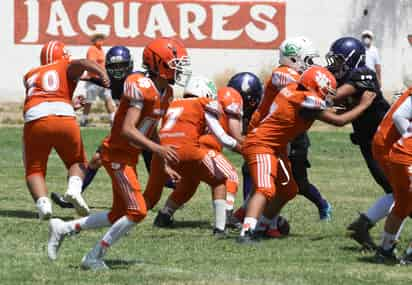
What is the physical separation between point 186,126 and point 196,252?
1.56m

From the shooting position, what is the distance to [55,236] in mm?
9211

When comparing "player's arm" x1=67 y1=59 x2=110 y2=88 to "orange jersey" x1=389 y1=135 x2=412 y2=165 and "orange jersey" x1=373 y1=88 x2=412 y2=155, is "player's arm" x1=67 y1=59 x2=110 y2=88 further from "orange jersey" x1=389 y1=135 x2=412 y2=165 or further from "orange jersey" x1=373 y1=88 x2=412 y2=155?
"orange jersey" x1=389 y1=135 x2=412 y2=165

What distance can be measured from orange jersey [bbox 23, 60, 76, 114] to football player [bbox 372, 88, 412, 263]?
3.09m

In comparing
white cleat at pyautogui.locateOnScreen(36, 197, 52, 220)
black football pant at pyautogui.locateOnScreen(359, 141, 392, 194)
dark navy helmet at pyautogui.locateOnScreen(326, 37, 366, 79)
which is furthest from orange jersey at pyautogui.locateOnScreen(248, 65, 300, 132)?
white cleat at pyautogui.locateOnScreen(36, 197, 52, 220)

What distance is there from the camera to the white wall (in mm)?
24891

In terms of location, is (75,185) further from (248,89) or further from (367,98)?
(367,98)

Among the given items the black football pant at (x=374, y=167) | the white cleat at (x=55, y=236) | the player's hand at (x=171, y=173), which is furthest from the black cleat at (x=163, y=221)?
the white cleat at (x=55, y=236)

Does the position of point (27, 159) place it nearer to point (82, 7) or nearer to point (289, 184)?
point (289, 184)

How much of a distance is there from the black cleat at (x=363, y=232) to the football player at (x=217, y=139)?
1.48m

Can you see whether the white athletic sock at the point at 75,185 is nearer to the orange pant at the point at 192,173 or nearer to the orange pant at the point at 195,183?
the orange pant at the point at 192,173

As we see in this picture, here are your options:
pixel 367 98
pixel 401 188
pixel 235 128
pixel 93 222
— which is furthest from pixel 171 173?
pixel 401 188

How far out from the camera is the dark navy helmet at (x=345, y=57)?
10.5 metres

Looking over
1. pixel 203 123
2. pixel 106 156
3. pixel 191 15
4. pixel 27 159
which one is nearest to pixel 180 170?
pixel 203 123

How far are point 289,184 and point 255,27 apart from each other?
14471 millimetres
